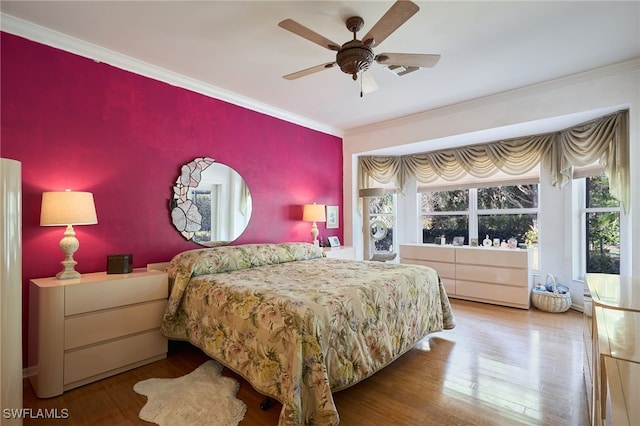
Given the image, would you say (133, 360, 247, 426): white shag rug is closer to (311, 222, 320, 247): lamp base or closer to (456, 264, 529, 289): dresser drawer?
(311, 222, 320, 247): lamp base

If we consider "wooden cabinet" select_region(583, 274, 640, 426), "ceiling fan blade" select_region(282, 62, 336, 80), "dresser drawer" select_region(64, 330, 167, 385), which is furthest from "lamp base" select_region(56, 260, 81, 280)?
"wooden cabinet" select_region(583, 274, 640, 426)

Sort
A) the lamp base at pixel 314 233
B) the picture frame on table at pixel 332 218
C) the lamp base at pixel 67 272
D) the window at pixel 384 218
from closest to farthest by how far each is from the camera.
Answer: the lamp base at pixel 67 272 < the lamp base at pixel 314 233 < the picture frame on table at pixel 332 218 < the window at pixel 384 218

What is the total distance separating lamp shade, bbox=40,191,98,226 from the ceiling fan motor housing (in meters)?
2.21

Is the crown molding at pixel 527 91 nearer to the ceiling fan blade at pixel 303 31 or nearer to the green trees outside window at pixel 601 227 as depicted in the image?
the green trees outside window at pixel 601 227

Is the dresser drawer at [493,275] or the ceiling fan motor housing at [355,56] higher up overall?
the ceiling fan motor housing at [355,56]

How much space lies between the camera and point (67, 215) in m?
2.22

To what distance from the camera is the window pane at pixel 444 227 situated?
16.4 feet

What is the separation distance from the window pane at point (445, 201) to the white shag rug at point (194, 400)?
4.28m

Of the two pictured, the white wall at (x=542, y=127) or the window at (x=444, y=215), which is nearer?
the white wall at (x=542, y=127)

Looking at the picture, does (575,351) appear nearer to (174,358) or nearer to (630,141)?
(630,141)

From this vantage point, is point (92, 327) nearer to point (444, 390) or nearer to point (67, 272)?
point (67, 272)

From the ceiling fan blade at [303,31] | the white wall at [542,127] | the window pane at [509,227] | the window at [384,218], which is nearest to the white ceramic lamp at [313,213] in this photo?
the white wall at [542,127]

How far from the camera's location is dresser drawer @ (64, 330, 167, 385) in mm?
2135

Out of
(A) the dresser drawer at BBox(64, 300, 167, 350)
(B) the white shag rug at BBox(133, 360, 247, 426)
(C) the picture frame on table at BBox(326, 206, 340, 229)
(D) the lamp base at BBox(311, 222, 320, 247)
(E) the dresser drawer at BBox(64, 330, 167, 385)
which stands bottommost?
(B) the white shag rug at BBox(133, 360, 247, 426)
